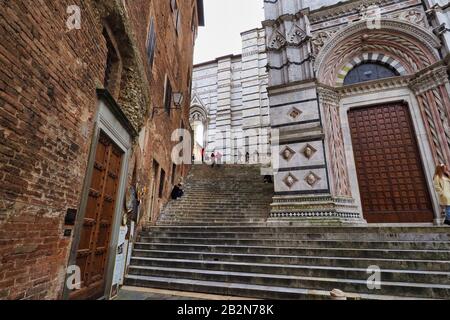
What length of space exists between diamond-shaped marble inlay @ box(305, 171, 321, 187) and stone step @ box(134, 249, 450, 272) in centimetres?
310

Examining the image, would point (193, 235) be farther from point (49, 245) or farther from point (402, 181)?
point (402, 181)

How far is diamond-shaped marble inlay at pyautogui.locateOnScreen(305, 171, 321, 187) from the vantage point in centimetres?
755

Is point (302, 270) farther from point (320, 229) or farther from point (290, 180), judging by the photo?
point (290, 180)

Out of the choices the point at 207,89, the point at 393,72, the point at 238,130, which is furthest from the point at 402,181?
the point at 207,89

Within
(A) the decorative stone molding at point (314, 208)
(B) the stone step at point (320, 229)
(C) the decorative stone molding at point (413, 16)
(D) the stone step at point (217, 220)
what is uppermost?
(C) the decorative stone molding at point (413, 16)

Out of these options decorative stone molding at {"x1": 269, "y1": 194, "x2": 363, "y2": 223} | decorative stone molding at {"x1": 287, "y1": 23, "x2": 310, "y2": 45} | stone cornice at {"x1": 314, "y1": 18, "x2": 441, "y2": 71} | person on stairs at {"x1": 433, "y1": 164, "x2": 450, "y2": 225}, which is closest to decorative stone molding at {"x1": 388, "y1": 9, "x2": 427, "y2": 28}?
stone cornice at {"x1": 314, "y1": 18, "x2": 441, "y2": 71}

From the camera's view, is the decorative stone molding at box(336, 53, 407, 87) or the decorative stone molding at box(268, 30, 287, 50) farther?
the decorative stone molding at box(268, 30, 287, 50)

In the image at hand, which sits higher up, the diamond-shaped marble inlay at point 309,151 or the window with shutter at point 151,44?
the window with shutter at point 151,44

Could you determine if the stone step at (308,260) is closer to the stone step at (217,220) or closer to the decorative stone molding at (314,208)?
the stone step at (217,220)

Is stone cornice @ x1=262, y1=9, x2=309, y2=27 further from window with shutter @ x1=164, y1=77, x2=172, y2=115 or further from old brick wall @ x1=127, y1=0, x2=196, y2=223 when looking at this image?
window with shutter @ x1=164, y1=77, x2=172, y2=115

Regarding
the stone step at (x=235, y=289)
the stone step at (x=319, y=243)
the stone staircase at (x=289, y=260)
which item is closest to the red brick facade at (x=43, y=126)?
the stone step at (x=235, y=289)

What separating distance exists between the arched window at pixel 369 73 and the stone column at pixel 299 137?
159 centimetres

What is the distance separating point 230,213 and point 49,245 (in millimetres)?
5843

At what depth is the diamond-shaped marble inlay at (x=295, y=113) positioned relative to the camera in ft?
27.5
